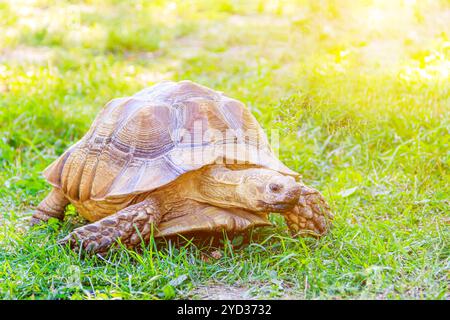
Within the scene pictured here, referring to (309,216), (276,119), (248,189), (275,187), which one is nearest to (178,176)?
(248,189)

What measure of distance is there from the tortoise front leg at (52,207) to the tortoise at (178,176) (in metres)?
0.15

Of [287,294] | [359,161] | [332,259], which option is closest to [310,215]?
[332,259]

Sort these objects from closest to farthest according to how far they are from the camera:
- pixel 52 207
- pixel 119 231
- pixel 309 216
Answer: pixel 119 231 → pixel 309 216 → pixel 52 207

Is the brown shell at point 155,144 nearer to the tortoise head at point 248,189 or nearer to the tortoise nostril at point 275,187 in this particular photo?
the tortoise head at point 248,189

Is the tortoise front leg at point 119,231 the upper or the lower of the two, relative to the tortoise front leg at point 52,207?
upper

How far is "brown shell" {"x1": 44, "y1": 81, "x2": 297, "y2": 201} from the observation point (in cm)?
314

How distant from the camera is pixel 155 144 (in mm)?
3230

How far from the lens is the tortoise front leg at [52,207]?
3691 millimetres

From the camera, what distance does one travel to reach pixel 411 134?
4574 millimetres

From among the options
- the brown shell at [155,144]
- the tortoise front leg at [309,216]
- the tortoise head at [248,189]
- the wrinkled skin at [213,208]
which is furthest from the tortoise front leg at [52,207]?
the tortoise front leg at [309,216]

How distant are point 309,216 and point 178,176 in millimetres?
694

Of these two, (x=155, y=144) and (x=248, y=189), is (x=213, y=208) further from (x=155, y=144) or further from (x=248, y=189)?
(x=155, y=144)
